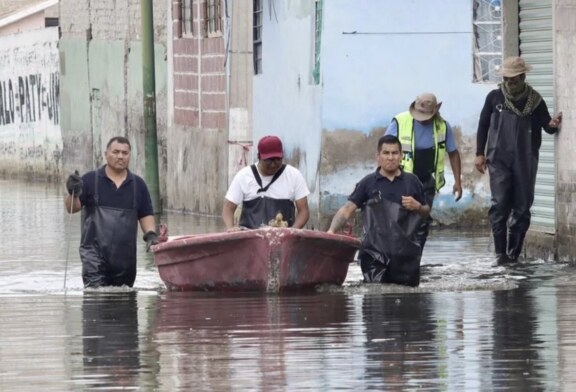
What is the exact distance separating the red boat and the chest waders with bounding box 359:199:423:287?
5.9 inches

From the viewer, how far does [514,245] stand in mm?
19047

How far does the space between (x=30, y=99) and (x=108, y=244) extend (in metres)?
30.3

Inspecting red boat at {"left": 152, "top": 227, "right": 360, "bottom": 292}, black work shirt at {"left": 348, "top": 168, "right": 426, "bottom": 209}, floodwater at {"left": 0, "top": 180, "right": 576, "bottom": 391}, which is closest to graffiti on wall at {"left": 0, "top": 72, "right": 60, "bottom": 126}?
floodwater at {"left": 0, "top": 180, "right": 576, "bottom": 391}

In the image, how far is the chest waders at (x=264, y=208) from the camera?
1648 centimetres

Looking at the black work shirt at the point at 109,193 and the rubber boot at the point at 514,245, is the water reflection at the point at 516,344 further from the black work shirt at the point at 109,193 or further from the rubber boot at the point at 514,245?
the rubber boot at the point at 514,245

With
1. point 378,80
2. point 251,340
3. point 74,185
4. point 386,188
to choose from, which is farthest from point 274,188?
point 378,80

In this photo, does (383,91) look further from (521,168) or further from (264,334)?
(264,334)

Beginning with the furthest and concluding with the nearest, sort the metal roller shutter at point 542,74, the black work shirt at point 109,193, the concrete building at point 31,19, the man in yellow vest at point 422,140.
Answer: the concrete building at point 31,19, the metal roller shutter at point 542,74, the man in yellow vest at point 422,140, the black work shirt at point 109,193

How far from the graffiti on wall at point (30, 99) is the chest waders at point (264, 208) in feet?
88.8

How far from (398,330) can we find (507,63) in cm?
585

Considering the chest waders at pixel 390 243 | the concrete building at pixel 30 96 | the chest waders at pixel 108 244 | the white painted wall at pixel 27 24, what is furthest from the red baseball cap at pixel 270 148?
the white painted wall at pixel 27 24

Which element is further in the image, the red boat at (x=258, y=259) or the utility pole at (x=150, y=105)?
the utility pole at (x=150, y=105)

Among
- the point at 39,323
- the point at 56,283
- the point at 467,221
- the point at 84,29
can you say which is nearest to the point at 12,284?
the point at 56,283

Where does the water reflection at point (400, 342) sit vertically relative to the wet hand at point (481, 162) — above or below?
below
